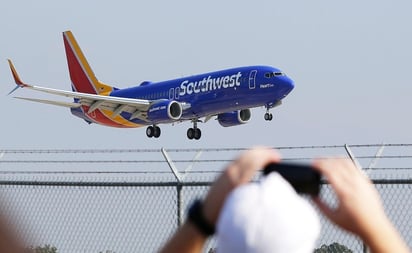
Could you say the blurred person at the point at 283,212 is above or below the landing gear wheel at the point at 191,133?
below

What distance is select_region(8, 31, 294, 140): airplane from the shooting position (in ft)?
157

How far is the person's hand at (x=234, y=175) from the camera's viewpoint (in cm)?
229

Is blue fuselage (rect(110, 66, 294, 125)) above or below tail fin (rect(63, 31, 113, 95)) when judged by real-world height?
below

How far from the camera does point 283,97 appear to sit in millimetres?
48375

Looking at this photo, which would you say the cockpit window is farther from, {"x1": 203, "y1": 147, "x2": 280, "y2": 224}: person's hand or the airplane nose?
{"x1": 203, "y1": 147, "x2": 280, "y2": 224}: person's hand

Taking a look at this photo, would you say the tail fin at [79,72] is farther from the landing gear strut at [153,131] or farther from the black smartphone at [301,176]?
the black smartphone at [301,176]

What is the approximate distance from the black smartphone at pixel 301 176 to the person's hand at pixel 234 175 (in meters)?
0.03

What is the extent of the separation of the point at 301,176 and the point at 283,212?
12 cm

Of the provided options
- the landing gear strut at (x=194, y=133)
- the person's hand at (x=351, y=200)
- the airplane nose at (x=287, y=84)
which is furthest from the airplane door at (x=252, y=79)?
the person's hand at (x=351, y=200)

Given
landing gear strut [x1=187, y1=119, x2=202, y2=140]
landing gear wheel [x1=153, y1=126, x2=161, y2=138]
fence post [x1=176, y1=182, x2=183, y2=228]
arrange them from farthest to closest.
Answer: landing gear wheel [x1=153, y1=126, x2=161, y2=138] → landing gear strut [x1=187, y1=119, x2=202, y2=140] → fence post [x1=176, y1=182, x2=183, y2=228]

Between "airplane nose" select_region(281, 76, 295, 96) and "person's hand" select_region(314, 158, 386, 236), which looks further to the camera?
"airplane nose" select_region(281, 76, 295, 96)

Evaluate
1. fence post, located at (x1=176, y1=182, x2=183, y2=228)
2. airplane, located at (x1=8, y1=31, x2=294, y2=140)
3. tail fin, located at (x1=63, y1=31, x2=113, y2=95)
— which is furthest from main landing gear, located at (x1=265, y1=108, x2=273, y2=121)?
fence post, located at (x1=176, y1=182, x2=183, y2=228)

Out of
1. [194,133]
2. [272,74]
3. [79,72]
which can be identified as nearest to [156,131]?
[194,133]

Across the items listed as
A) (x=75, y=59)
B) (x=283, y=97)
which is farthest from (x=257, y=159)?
(x=75, y=59)
